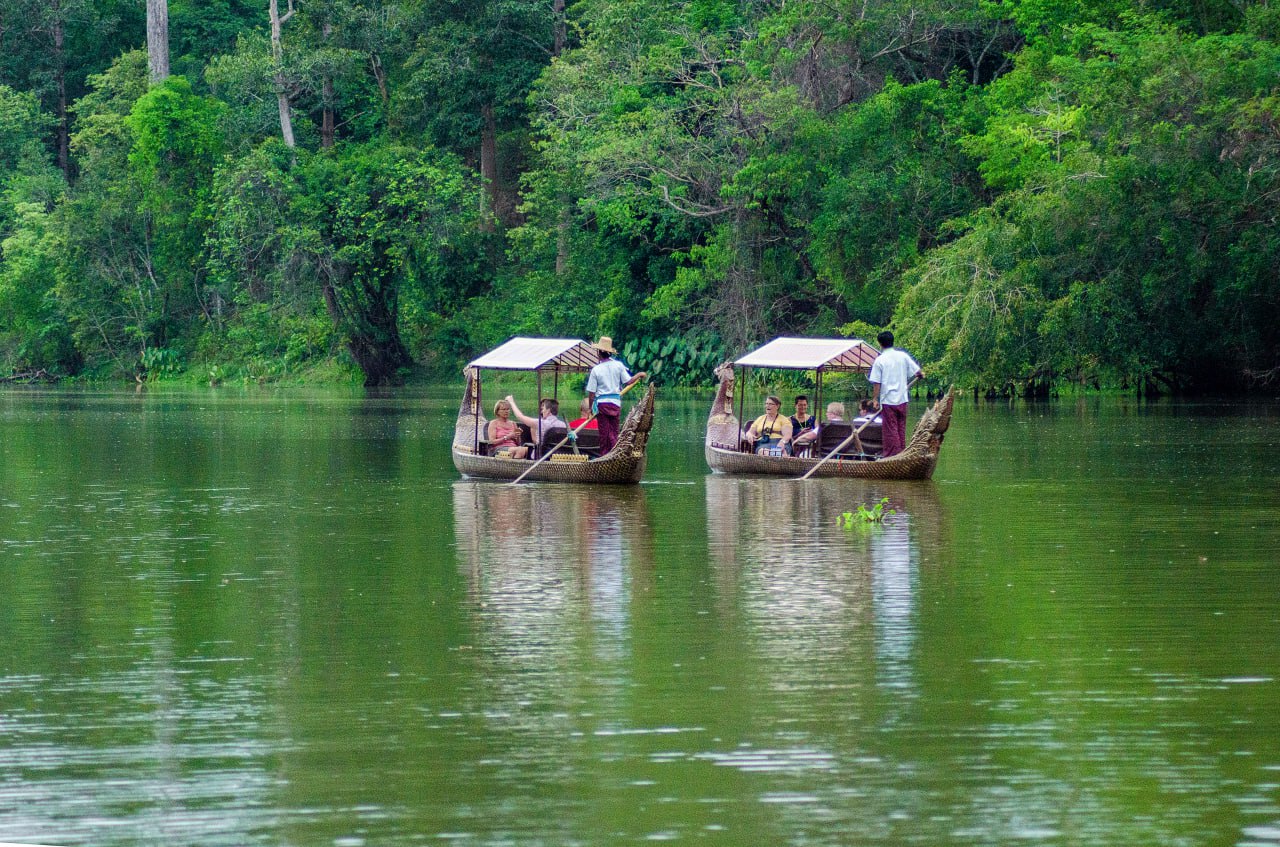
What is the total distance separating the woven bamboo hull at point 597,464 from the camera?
2291 cm

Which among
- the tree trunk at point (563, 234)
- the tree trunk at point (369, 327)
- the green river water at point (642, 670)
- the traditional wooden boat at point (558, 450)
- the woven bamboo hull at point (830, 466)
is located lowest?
the green river water at point (642, 670)

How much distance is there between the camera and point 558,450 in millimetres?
25281

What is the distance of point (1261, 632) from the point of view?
37.3ft

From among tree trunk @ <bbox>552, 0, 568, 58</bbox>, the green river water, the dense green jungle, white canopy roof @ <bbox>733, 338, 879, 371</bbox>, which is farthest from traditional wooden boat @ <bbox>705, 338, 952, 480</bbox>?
tree trunk @ <bbox>552, 0, 568, 58</bbox>

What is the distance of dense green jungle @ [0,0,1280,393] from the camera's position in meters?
45.3

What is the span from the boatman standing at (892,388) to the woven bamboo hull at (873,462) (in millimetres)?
256

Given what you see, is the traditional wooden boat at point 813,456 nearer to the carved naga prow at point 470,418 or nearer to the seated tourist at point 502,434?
the seated tourist at point 502,434

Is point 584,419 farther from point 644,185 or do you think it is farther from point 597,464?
point 644,185

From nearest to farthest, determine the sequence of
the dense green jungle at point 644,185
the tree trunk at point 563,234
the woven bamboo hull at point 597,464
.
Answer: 1. the woven bamboo hull at point 597,464
2. the dense green jungle at point 644,185
3. the tree trunk at point 563,234

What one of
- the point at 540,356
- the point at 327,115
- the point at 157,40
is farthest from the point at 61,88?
the point at 540,356

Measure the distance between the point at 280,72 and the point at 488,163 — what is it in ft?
27.0

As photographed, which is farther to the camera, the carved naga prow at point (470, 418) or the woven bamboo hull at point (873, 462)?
the carved naga prow at point (470, 418)

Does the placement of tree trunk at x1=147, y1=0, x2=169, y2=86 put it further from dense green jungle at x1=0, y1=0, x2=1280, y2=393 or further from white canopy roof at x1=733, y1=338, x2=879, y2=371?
white canopy roof at x1=733, y1=338, x2=879, y2=371

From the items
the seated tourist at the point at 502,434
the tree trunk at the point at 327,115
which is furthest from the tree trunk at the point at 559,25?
the seated tourist at the point at 502,434
